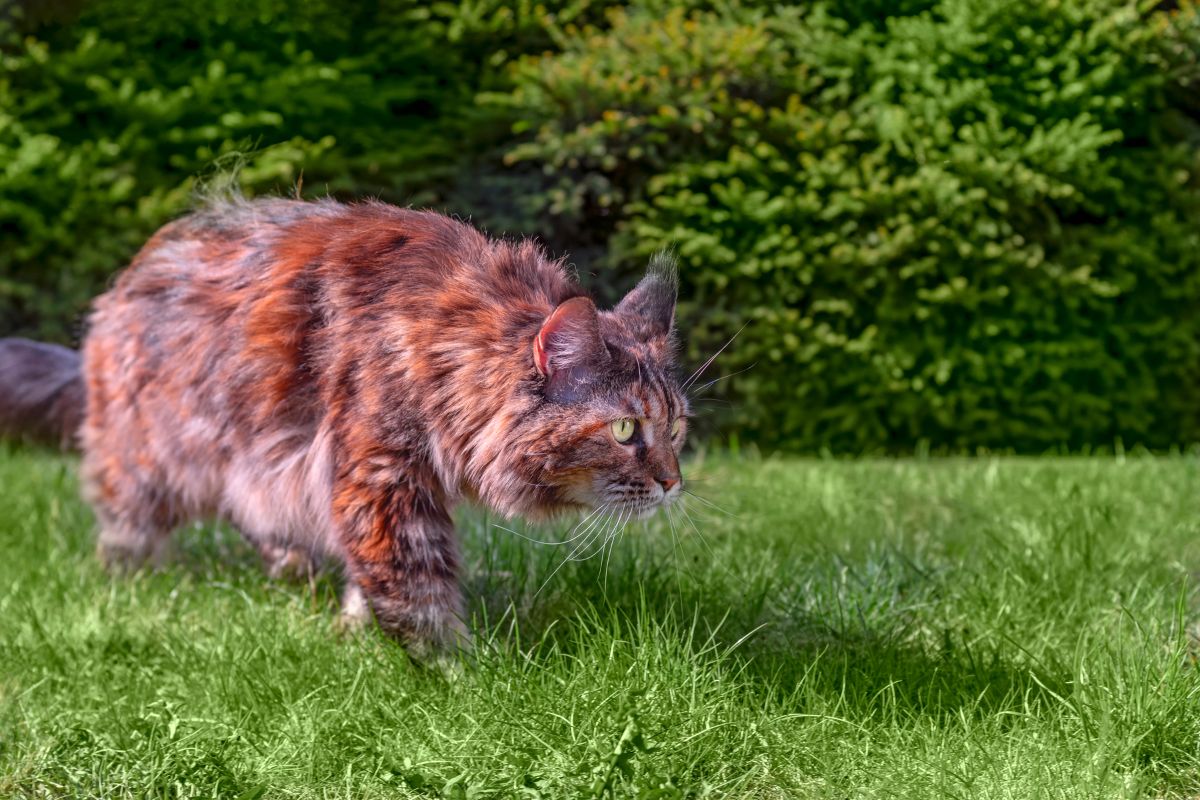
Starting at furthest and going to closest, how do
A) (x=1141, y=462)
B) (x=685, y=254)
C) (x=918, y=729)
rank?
(x=685, y=254), (x=1141, y=462), (x=918, y=729)

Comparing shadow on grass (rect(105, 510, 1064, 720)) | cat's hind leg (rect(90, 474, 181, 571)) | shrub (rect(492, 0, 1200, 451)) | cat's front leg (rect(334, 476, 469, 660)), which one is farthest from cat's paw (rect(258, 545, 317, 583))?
shrub (rect(492, 0, 1200, 451))

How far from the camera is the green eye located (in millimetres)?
3027

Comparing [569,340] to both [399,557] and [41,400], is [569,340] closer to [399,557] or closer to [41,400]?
[399,557]

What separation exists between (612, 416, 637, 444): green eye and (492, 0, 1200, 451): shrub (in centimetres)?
457

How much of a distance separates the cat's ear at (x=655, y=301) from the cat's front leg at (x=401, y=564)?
737mm

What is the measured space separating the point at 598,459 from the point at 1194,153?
22.4ft

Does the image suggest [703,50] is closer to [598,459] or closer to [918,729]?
[598,459]

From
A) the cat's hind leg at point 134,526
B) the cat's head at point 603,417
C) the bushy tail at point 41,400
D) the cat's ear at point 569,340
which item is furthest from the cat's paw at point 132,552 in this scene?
the cat's ear at point 569,340

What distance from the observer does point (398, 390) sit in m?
3.19

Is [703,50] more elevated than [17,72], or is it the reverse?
[703,50]

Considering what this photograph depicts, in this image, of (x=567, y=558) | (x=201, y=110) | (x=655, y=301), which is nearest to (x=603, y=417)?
(x=567, y=558)

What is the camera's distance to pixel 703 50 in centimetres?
777

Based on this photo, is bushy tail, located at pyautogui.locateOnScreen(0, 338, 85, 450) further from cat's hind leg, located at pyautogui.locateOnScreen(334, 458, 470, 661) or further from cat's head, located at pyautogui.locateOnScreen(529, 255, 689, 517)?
cat's head, located at pyautogui.locateOnScreen(529, 255, 689, 517)

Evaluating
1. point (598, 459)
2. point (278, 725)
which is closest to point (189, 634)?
point (278, 725)
